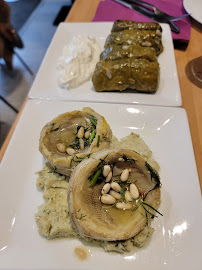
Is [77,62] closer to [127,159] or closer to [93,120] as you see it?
[93,120]

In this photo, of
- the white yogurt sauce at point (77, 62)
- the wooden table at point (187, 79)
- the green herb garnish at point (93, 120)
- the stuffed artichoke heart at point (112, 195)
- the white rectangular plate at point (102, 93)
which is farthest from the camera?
the white yogurt sauce at point (77, 62)

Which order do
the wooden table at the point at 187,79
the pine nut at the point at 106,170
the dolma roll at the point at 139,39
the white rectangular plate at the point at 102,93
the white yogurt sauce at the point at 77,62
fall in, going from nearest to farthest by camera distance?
the pine nut at the point at 106,170, the wooden table at the point at 187,79, the white rectangular plate at the point at 102,93, the white yogurt sauce at the point at 77,62, the dolma roll at the point at 139,39

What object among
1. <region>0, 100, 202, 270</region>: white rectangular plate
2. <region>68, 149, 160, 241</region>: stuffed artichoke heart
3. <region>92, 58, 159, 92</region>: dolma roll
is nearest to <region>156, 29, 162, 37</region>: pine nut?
<region>92, 58, 159, 92</region>: dolma roll

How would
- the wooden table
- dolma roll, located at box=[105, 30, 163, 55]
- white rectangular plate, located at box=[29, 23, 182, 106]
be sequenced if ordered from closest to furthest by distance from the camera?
the wooden table → white rectangular plate, located at box=[29, 23, 182, 106] → dolma roll, located at box=[105, 30, 163, 55]

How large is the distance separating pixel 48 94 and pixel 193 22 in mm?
1914

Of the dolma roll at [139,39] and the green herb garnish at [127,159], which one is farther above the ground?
the dolma roll at [139,39]

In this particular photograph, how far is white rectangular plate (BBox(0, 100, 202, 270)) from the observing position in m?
1.30

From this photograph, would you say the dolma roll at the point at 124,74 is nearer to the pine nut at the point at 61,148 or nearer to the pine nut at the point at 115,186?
the pine nut at the point at 61,148

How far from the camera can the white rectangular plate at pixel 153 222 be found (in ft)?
4.25

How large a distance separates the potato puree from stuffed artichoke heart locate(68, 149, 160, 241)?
0.09 metres

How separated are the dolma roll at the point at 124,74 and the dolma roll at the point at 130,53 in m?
0.07

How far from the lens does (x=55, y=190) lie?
59.1 inches

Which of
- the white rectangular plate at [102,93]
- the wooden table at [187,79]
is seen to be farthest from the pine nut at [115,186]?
the white rectangular plate at [102,93]

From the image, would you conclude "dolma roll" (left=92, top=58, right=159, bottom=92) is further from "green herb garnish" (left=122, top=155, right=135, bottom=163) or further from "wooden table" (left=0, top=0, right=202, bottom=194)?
"green herb garnish" (left=122, top=155, right=135, bottom=163)
